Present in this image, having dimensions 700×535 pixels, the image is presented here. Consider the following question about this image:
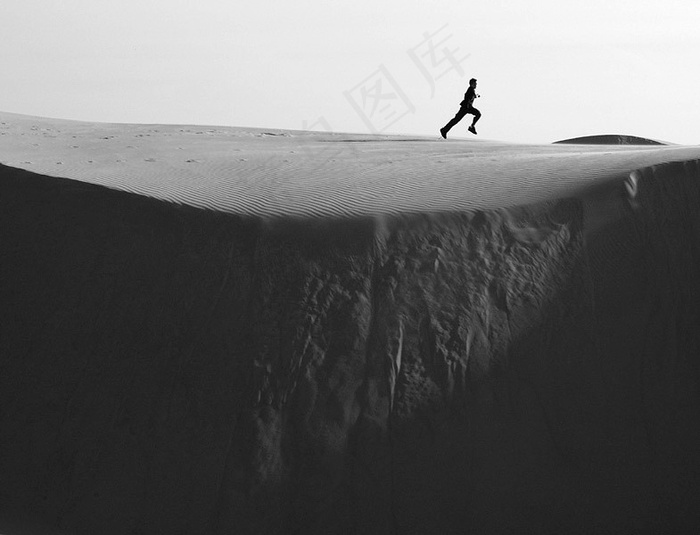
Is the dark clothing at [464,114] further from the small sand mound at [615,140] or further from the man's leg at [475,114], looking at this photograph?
the small sand mound at [615,140]

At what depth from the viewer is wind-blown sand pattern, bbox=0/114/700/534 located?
370 cm

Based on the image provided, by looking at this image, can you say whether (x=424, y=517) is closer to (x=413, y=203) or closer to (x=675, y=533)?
(x=675, y=533)

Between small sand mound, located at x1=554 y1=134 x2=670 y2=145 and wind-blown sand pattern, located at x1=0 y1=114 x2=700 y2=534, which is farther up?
small sand mound, located at x1=554 y1=134 x2=670 y2=145

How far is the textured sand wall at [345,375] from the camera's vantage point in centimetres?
369

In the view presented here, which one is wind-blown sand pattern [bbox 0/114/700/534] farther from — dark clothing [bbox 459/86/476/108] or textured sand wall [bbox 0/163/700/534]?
dark clothing [bbox 459/86/476/108]

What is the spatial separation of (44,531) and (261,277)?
1.40 m

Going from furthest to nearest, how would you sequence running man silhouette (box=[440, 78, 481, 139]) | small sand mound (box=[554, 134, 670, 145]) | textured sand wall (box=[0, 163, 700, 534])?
small sand mound (box=[554, 134, 670, 145]) → running man silhouette (box=[440, 78, 481, 139]) → textured sand wall (box=[0, 163, 700, 534])

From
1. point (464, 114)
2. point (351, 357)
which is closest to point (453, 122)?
point (464, 114)

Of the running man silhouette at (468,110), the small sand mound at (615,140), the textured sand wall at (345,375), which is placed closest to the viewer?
the textured sand wall at (345,375)

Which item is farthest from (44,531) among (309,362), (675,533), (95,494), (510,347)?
(675,533)

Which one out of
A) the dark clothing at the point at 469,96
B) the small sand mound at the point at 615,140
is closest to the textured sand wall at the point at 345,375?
the dark clothing at the point at 469,96

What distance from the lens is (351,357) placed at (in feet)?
12.5

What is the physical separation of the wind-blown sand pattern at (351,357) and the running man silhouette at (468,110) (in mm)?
3977

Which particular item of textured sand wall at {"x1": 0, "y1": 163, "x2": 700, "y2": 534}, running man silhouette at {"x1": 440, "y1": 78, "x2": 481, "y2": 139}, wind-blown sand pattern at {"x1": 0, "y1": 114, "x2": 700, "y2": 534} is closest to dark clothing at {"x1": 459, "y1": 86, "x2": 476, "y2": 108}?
running man silhouette at {"x1": 440, "y1": 78, "x2": 481, "y2": 139}
